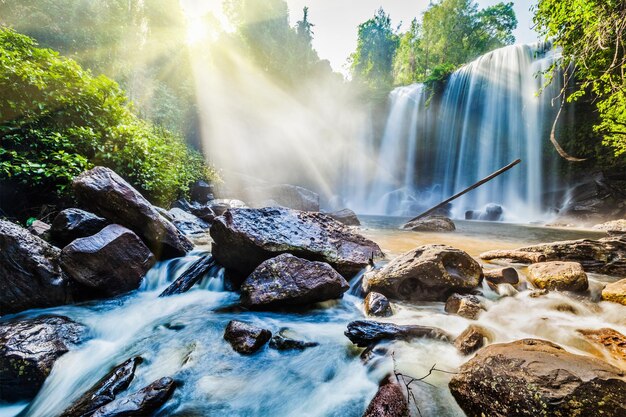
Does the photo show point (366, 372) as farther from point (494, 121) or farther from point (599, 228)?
point (494, 121)

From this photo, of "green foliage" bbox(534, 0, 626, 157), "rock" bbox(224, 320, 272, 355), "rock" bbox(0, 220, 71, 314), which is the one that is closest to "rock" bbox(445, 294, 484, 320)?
"rock" bbox(224, 320, 272, 355)

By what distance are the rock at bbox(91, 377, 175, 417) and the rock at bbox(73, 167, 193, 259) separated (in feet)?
10.3

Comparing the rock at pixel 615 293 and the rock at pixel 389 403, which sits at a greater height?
the rock at pixel 615 293

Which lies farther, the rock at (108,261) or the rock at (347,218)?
the rock at (347,218)

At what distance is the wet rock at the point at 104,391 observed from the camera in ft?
5.83

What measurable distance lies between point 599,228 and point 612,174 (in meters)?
4.49

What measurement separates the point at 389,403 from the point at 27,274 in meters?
3.96

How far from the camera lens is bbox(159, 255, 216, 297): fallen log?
154 inches

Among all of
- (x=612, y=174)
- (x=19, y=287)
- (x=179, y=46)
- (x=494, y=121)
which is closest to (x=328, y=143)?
(x=494, y=121)

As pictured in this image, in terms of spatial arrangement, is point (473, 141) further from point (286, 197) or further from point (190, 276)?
point (190, 276)

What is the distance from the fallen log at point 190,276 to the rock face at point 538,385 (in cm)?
358

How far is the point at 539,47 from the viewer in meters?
17.5

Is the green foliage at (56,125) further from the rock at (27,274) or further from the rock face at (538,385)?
the rock face at (538,385)

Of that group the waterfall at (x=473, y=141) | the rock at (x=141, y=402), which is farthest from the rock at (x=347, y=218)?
the waterfall at (x=473, y=141)
